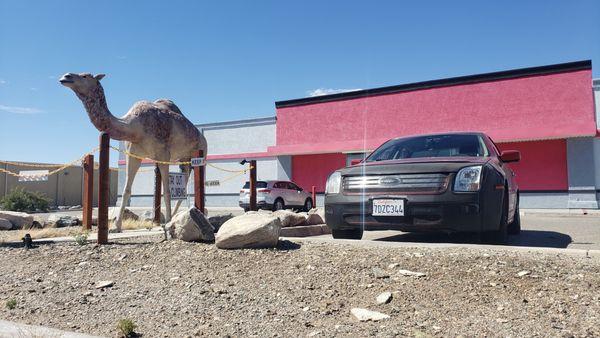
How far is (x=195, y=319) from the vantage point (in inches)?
144

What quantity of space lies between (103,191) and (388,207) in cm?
399

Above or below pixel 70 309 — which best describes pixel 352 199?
above

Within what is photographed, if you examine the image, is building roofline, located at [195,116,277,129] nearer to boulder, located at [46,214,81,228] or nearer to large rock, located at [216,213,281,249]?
boulder, located at [46,214,81,228]

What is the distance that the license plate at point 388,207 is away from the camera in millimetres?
5250

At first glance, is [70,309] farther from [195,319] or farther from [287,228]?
[287,228]

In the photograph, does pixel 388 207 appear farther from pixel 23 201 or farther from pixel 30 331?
pixel 23 201

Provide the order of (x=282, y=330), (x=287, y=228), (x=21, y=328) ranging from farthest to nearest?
(x=287, y=228)
(x=21, y=328)
(x=282, y=330)

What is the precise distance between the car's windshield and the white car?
13.1 metres

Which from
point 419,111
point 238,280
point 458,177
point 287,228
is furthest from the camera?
point 419,111

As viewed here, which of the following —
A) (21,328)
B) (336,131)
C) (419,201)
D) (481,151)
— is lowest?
(21,328)

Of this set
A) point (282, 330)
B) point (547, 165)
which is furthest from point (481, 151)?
point (547, 165)

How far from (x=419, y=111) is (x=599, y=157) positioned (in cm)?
730

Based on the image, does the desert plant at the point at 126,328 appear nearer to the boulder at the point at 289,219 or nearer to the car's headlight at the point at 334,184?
the car's headlight at the point at 334,184

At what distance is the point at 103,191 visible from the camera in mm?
6754
